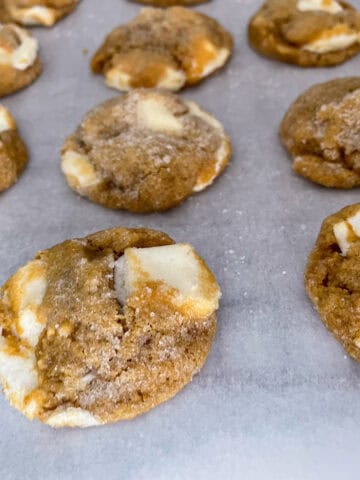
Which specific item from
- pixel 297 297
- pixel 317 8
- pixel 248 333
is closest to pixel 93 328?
pixel 248 333

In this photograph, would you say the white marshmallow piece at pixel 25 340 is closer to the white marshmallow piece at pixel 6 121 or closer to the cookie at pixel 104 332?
the cookie at pixel 104 332

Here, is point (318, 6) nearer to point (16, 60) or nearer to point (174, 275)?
point (16, 60)

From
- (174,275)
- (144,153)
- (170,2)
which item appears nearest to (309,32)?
(170,2)

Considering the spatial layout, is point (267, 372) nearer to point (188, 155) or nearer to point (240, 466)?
point (240, 466)

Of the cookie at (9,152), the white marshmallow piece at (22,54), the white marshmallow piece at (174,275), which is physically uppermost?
the white marshmallow piece at (22,54)

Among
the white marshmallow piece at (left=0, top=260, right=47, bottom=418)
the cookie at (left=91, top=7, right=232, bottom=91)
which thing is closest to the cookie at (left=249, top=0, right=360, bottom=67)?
the cookie at (left=91, top=7, right=232, bottom=91)

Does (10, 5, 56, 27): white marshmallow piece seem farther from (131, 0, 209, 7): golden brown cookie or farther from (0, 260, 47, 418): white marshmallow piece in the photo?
(0, 260, 47, 418): white marshmallow piece

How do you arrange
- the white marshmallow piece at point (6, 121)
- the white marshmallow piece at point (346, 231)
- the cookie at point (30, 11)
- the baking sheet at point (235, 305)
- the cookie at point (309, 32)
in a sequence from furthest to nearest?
the cookie at point (30, 11), the cookie at point (309, 32), the white marshmallow piece at point (6, 121), the white marshmallow piece at point (346, 231), the baking sheet at point (235, 305)

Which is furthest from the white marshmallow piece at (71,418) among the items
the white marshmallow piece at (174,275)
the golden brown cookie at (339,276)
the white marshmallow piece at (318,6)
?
the white marshmallow piece at (318,6)
